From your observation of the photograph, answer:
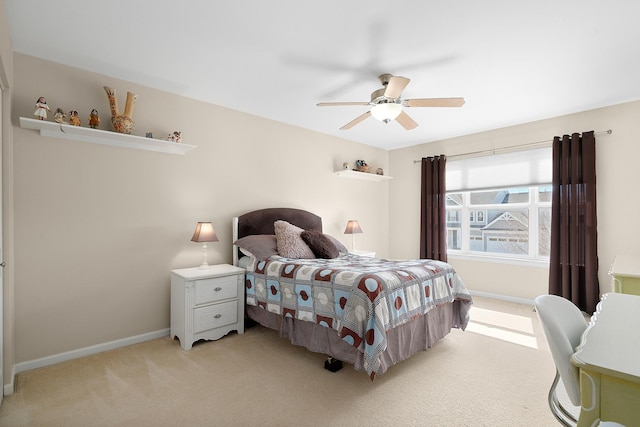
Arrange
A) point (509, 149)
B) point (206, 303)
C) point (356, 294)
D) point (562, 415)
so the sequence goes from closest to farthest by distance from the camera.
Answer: point (562, 415)
point (356, 294)
point (206, 303)
point (509, 149)

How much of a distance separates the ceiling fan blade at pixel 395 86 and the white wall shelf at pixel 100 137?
1967 millimetres

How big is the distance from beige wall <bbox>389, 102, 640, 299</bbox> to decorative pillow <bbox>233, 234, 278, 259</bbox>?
9.74 ft

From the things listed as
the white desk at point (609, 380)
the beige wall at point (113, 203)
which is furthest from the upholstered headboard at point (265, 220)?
the white desk at point (609, 380)

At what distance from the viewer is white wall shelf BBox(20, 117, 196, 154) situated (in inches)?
97.1

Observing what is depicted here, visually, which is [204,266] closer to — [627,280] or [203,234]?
[203,234]

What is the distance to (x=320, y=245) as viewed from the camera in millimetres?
3518

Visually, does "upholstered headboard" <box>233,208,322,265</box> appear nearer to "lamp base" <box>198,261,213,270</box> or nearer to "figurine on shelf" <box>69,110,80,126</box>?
"lamp base" <box>198,261,213,270</box>

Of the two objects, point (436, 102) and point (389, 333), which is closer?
point (389, 333)

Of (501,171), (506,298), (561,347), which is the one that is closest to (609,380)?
(561,347)

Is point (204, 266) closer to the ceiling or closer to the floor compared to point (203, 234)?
closer to the floor

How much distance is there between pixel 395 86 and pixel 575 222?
3028mm

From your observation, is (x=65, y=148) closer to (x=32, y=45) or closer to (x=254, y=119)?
(x=32, y=45)

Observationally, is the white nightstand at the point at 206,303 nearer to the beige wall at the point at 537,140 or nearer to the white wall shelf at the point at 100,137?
the white wall shelf at the point at 100,137

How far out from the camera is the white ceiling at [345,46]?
203cm
